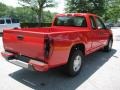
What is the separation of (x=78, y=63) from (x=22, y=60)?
1652 mm

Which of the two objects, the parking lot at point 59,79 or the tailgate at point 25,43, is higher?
the tailgate at point 25,43

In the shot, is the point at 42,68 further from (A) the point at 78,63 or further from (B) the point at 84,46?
(B) the point at 84,46

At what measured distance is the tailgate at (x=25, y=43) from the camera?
14.9 feet

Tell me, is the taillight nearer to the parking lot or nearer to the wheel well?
the parking lot

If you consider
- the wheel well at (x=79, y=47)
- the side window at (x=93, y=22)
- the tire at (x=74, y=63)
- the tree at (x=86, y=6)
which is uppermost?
the tree at (x=86, y=6)

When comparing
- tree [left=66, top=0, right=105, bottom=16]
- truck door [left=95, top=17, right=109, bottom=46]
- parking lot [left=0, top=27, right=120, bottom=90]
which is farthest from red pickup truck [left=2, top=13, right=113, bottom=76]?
tree [left=66, top=0, right=105, bottom=16]

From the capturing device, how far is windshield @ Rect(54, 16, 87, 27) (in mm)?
6934

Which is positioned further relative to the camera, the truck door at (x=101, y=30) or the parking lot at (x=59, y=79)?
the truck door at (x=101, y=30)

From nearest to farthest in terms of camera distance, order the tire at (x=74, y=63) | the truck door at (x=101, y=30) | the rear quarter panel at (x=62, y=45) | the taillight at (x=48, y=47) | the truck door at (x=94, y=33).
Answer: the taillight at (x=48, y=47), the rear quarter panel at (x=62, y=45), the tire at (x=74, y=63), the truck door at (x=94, y=33), the truck door at (x=101, y=30)

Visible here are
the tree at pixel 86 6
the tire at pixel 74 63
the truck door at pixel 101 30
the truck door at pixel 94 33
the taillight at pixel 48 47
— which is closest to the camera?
the taillight at pixel 48 47

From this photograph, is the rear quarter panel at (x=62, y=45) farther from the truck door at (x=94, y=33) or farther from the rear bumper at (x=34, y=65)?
the truck door at (x=94, y=33)

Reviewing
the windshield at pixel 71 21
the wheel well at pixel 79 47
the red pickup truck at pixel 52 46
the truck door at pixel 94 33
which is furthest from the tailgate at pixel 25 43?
the truck door at pixel 94 33

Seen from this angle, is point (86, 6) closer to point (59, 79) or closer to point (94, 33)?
point (94, 33)

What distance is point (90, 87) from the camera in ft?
16.4
